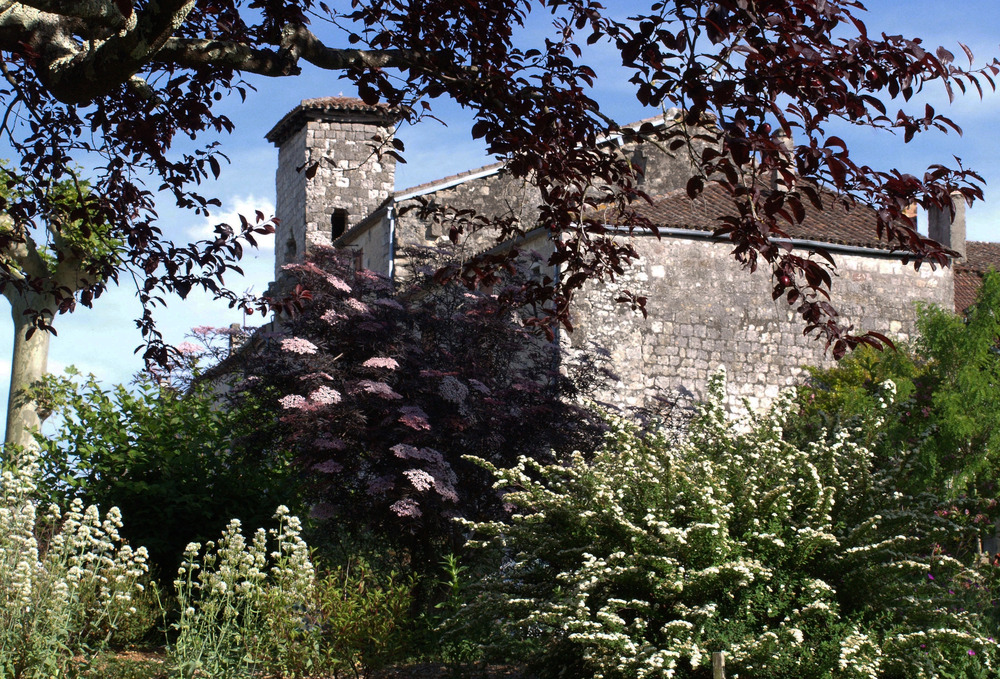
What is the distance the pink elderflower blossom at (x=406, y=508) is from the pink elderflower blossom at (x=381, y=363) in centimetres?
127

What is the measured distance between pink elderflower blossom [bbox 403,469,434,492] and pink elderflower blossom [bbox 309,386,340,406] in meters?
0.94

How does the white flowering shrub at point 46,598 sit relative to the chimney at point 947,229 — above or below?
below

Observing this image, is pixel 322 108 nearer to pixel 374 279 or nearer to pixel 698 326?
pixel 698 326

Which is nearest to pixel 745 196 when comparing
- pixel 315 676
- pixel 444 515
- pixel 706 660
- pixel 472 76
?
pixel 472 76

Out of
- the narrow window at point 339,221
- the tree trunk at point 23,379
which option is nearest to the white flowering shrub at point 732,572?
the tree trunk at point 23,379

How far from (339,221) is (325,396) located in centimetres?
1289

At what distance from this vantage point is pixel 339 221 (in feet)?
69.6

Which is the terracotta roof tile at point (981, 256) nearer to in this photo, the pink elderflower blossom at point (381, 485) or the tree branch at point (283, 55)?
the pink elderflower blossom at point (381, 485)

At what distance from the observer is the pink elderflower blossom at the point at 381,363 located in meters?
9.03

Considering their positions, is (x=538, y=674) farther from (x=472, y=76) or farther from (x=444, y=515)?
(x=472, y=76)

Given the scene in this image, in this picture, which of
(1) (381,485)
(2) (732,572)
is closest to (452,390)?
(1) (381,485)

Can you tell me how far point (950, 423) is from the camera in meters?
9.11

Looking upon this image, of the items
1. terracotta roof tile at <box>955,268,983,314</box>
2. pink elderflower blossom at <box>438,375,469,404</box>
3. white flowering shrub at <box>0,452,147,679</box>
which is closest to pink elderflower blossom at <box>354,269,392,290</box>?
pink elderflower blossom at <box>438,375,469,404</box>

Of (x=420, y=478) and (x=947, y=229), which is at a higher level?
(x=947, y=229)
